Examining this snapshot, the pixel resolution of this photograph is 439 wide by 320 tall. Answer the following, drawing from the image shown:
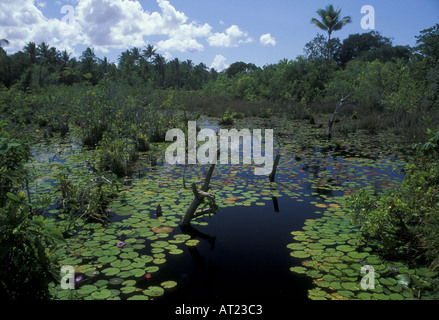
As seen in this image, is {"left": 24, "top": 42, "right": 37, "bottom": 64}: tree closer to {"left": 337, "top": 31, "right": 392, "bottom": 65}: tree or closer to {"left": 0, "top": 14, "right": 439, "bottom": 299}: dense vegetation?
{"left": 0, "top": 14, "right": 439, "bottom": 299}: dense vegetation

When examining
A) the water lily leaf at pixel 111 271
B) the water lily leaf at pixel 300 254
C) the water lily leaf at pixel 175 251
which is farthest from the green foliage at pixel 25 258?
the water lily leaf at pixel 300 254

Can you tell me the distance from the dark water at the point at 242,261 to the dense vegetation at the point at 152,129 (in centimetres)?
96

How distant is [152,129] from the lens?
29.8 ft

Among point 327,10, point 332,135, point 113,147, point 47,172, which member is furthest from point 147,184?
point 327,10

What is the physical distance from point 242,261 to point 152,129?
259 inches

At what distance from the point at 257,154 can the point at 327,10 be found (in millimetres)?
20973

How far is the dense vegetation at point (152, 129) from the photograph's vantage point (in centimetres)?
210

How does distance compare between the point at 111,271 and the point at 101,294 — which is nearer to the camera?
the point at 101,294

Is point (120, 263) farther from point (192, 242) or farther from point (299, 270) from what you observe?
point (299, 270)

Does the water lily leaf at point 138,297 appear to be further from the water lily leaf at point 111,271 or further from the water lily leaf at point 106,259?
the water lily leaf at point 106,259

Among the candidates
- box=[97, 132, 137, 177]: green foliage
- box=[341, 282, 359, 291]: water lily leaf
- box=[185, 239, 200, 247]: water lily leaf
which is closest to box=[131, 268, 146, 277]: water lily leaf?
box=[185, 239, 200, 247]: water lily leaf

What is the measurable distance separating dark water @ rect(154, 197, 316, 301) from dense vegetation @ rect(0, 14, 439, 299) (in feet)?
3.16

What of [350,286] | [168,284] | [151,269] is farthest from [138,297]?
[350,286]
